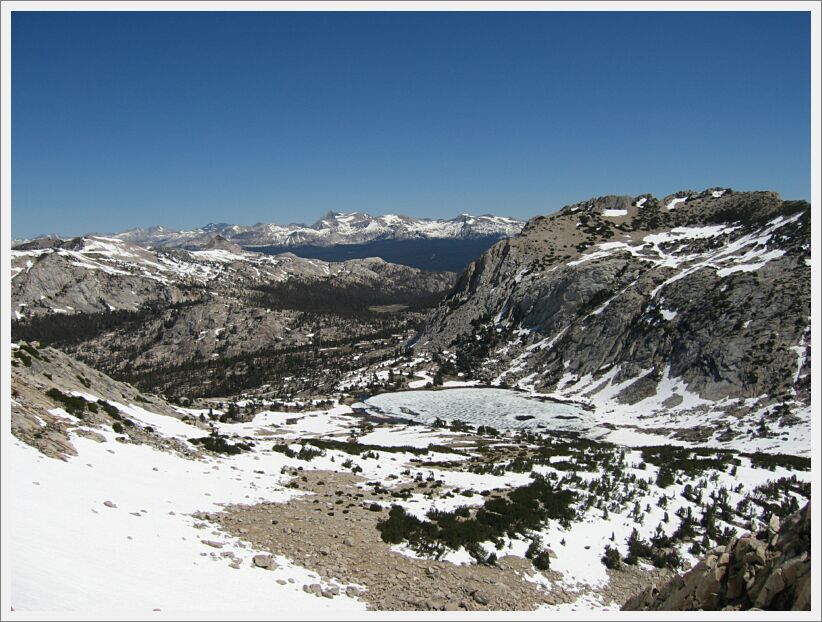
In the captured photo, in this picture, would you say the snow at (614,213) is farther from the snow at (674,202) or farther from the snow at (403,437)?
the snow at (403,437)

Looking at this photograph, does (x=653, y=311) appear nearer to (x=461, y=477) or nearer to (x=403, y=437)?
(x=403, y=437)

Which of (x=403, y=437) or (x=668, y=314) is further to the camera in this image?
(x=668, y=314)

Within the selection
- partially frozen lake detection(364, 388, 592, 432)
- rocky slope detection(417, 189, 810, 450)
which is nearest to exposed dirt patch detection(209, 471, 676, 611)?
partially frozen lake detection(364, 388, 592, 432)

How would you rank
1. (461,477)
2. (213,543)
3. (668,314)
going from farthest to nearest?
1. (668,314)
2. (461,477)
3. (213,543)

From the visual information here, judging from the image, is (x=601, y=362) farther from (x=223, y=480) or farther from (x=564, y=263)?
(x=223, y=480)

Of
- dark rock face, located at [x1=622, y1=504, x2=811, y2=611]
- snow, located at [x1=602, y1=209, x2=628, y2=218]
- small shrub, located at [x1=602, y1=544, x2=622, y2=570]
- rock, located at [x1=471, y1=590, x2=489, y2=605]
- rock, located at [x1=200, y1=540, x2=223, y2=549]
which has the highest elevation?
snow, located at [x1=602, y1=209, x2=628, y2=218]

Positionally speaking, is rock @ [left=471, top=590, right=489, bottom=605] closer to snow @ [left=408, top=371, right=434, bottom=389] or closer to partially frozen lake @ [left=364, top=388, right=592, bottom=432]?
partially frozen lake @ [left=364, top=388, right=592, bottom=432]

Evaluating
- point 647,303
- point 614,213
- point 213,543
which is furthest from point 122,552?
point 614,213
